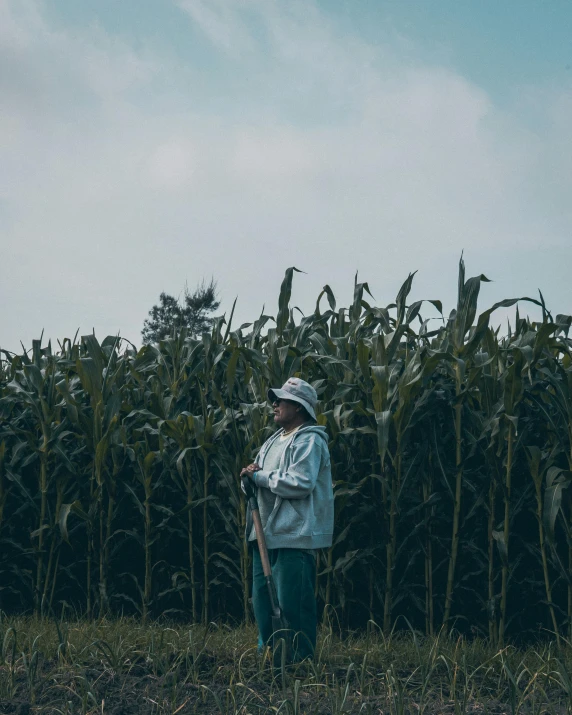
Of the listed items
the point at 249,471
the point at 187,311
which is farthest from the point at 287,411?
the point at 187,311

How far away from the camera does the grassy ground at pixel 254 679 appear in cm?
384

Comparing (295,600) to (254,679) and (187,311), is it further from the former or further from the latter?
(187,311)

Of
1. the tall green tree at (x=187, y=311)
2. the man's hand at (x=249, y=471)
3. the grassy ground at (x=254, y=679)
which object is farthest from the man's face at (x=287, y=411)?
the tall green tree at (x=187, y=311)

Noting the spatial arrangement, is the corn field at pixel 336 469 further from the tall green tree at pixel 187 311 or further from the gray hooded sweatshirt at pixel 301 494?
the tall green tree at pixel 187 311

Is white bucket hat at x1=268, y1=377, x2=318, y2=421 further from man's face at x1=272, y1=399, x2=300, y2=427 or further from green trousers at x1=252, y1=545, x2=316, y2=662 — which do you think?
green trousers at x1=252, y1=545, x2=316, y2=662

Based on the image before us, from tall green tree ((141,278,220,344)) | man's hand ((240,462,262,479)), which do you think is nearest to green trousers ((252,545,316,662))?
man's hand ((240,462,262,479))

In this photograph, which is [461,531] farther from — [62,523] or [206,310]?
[206,310]

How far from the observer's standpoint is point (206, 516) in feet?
20.7

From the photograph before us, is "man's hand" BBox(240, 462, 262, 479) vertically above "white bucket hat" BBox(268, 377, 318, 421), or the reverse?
"white bucket hat" BBox(268, 377, 318, 421)

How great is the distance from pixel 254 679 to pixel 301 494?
1.01m

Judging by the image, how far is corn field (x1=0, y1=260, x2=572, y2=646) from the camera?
564cm

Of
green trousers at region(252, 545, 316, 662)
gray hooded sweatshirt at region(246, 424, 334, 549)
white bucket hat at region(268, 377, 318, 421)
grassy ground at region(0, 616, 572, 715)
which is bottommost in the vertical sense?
grassy ground at region(0, 616, 572, 715)

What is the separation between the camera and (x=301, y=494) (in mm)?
4453

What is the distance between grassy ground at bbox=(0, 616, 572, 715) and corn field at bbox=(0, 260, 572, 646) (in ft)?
2.58
